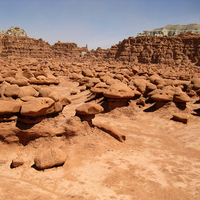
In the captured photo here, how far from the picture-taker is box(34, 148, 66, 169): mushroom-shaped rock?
3.56 metres

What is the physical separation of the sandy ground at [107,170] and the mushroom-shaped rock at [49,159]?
110 mm

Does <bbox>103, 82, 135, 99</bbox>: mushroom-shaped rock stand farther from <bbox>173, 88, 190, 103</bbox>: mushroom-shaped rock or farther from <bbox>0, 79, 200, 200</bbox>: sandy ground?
<bbox>0, 79, 200, 200</bbox>: sandy ground

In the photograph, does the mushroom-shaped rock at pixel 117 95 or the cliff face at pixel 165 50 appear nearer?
the mushroom-shaped rock at pixel 117 95

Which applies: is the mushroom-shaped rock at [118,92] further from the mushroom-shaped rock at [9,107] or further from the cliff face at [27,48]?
the cliff face at [27,48]

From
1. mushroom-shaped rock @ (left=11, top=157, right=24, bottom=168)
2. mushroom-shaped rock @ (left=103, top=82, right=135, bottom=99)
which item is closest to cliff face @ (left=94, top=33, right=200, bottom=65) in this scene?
mushroom-shaped rock @ (left=103, top=82, right=135, bottom=99)

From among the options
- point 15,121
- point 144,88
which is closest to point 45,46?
point 144,88

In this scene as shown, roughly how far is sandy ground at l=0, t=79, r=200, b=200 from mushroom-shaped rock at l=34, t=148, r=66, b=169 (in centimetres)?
11

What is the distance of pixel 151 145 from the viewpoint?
5.42 meters

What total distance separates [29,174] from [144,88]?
8159mm

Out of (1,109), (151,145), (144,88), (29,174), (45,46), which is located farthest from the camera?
(45,46)

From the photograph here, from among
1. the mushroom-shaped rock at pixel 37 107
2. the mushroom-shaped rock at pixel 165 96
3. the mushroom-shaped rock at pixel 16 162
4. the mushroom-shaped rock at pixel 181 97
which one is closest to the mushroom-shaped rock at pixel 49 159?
the mushroom-shaped rock at pixel 16 162

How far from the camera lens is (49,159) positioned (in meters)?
3.62

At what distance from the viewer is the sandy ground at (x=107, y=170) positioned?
295 cm

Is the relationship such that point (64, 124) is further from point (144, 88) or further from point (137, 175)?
point (144, 88)
